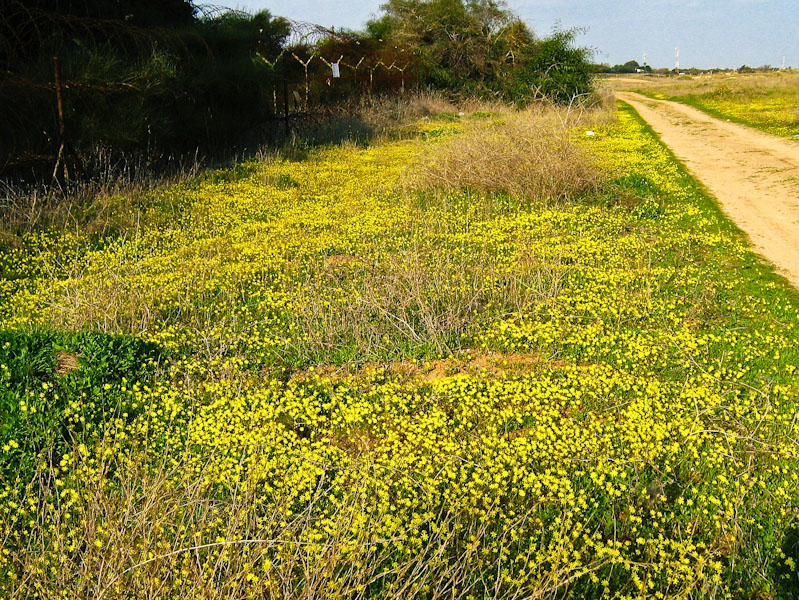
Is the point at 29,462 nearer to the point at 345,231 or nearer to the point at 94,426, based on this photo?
the point at 94,426

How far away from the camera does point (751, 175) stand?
42.3 ft

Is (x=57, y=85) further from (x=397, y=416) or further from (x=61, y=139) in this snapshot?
(x=397, y=416)

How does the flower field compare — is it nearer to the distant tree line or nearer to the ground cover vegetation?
the distant tree line

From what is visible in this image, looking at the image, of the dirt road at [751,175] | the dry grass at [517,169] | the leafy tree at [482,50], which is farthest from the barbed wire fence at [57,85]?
the leafy tree at [482,50]

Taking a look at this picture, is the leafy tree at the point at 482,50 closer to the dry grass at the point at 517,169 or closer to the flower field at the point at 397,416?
the dry grass at the point at 517,169

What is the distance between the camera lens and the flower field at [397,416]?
9.51 ft

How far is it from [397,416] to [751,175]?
11.4m

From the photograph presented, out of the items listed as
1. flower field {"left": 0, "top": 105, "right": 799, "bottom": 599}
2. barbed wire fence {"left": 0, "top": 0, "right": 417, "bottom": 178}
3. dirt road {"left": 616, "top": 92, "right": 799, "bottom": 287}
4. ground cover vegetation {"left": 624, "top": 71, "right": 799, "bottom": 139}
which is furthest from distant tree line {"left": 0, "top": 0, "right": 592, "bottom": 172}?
ground cover vegetation {"left": 624, "top": 71, "right": 799, "bottom": 139}

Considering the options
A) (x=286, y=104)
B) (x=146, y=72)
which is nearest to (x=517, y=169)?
(x=146, y=72)

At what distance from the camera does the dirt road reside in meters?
8.45

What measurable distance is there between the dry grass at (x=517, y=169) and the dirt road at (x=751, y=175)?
2.38m

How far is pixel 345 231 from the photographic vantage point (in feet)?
28.8

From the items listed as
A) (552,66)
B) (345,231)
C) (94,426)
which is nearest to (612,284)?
(345,231)

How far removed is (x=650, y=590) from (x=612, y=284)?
4.08 meters
